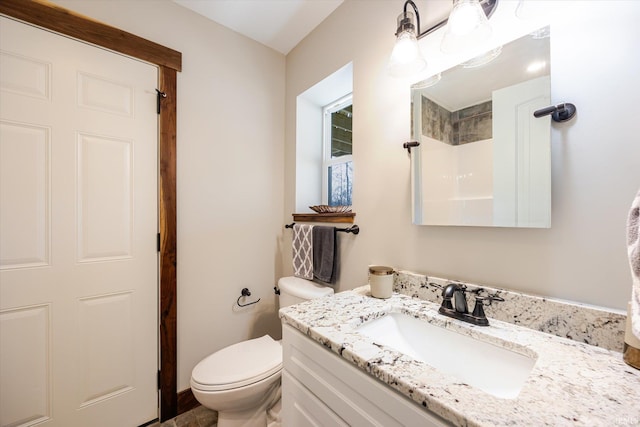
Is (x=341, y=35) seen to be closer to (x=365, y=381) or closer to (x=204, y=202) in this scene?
(x=204, y=202)

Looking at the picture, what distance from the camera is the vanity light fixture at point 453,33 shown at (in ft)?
2.56

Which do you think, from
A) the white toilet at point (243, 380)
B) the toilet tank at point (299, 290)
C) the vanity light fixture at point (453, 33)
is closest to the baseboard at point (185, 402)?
the white toilet at point (243, 380)

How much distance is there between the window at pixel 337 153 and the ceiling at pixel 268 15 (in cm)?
52

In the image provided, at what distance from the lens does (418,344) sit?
834 mm

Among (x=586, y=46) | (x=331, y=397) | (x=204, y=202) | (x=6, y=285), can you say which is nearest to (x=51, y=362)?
(x=6, y=285)

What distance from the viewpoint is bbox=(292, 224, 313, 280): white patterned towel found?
1508 mm

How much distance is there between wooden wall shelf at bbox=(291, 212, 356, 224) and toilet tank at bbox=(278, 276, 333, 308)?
393 mm

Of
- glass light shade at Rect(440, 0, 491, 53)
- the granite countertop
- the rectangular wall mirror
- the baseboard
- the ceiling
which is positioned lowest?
the baseboard

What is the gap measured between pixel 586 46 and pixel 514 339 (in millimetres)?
831

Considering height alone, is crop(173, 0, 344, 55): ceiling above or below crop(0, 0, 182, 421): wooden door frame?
above

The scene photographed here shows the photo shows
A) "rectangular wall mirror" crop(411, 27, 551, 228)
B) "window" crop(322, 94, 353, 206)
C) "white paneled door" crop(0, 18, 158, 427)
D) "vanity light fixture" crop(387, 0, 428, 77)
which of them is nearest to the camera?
"rectangular wall mirror" crop(411, 27, 551, 228)

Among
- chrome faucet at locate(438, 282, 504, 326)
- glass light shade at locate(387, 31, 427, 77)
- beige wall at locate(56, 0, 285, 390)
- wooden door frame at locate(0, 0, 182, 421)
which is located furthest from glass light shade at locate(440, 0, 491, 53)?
wooden door frame at locate(0, 0, 182, 421)

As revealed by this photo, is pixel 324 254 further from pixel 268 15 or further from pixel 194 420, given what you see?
pixel 268 15

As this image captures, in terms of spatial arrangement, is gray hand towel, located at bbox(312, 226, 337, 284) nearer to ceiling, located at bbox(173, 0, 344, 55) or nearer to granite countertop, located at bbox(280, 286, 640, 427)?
granite countertop, located at bbox(280, 286, 640, 427)
